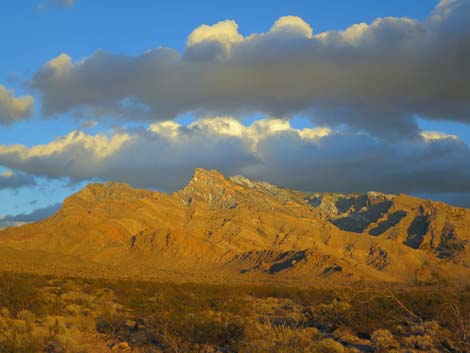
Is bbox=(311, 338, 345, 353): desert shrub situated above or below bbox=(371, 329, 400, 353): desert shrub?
above

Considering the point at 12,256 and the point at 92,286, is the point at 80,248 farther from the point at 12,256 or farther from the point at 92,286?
the point at 92,286

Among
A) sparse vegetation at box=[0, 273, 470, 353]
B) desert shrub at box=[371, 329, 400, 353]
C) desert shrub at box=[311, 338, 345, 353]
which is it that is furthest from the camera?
desert shrub at box=[371, 329, 400, 353]

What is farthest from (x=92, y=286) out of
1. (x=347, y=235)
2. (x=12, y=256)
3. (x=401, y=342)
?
(x=347, y=235)

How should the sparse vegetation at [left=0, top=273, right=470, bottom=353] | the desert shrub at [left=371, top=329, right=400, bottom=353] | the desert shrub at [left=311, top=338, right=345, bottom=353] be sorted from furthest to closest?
the desert shrub at [left=371, top=329, right=400, bottom=353] < the desert shrub at [left=311, top=338, right=345, bottom=353] < the sparse vegetation at [left=0, top=273, right=470, bottom=353]

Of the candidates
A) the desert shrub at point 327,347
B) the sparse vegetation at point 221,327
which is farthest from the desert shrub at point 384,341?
the desert shrub at point 327,347

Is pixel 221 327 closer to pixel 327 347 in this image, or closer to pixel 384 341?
pixel 327 347

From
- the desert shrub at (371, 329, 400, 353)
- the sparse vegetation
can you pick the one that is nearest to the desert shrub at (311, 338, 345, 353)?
the sparse vegetation

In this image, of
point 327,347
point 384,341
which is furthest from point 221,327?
point 384,341

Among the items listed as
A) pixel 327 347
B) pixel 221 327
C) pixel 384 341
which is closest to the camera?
pixel 327 347

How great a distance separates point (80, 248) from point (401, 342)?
479 feet

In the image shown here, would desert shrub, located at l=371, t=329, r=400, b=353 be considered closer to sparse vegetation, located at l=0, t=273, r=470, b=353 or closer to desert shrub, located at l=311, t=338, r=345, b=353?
sparse vegetation, located at l=0, t=273, r=470, b=353

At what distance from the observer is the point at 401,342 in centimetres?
1877

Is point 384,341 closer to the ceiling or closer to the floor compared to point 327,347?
closer to the floor

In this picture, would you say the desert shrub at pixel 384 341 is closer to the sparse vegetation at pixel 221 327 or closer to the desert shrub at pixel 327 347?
the sparse vegetation at pixel 221 327
